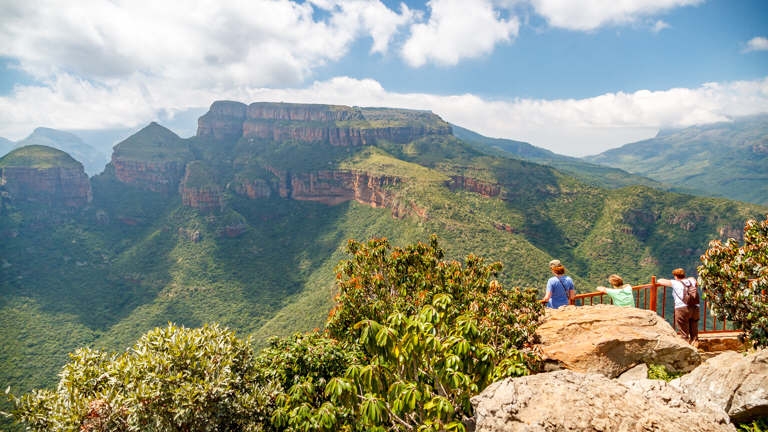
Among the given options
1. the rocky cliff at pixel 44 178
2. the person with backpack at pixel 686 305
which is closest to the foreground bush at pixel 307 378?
the person with backpack at pixel 686 305

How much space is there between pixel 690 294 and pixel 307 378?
12.6 m

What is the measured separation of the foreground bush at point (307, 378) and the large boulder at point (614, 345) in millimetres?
804

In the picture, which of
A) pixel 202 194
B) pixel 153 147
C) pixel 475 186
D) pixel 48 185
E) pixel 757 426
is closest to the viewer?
pixel 757 426

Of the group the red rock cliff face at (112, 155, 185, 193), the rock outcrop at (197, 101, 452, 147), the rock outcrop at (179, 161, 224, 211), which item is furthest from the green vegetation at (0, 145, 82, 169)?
the rock outcrop at (197, 101, 452, 147)

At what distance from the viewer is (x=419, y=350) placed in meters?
7.17

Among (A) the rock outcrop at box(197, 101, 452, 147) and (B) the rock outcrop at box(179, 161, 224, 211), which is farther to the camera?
(A) the rock outcrop at box(197, 101, 452, 147)

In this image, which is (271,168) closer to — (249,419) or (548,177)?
(548,177)

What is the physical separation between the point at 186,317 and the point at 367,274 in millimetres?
78026

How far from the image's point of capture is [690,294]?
1121 cm

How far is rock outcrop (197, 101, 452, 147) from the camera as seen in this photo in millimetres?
146125

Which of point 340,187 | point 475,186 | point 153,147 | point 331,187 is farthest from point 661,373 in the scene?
point 153,147

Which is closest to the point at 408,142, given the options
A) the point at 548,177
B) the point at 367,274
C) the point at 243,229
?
the point at 548,177

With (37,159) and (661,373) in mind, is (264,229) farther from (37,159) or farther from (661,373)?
(661,373)

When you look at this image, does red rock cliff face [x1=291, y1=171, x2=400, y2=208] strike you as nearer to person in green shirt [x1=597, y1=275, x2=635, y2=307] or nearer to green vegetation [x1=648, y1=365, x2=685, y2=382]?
person in green shirt [x1=597, y1=275, x2=635, y2=307]
